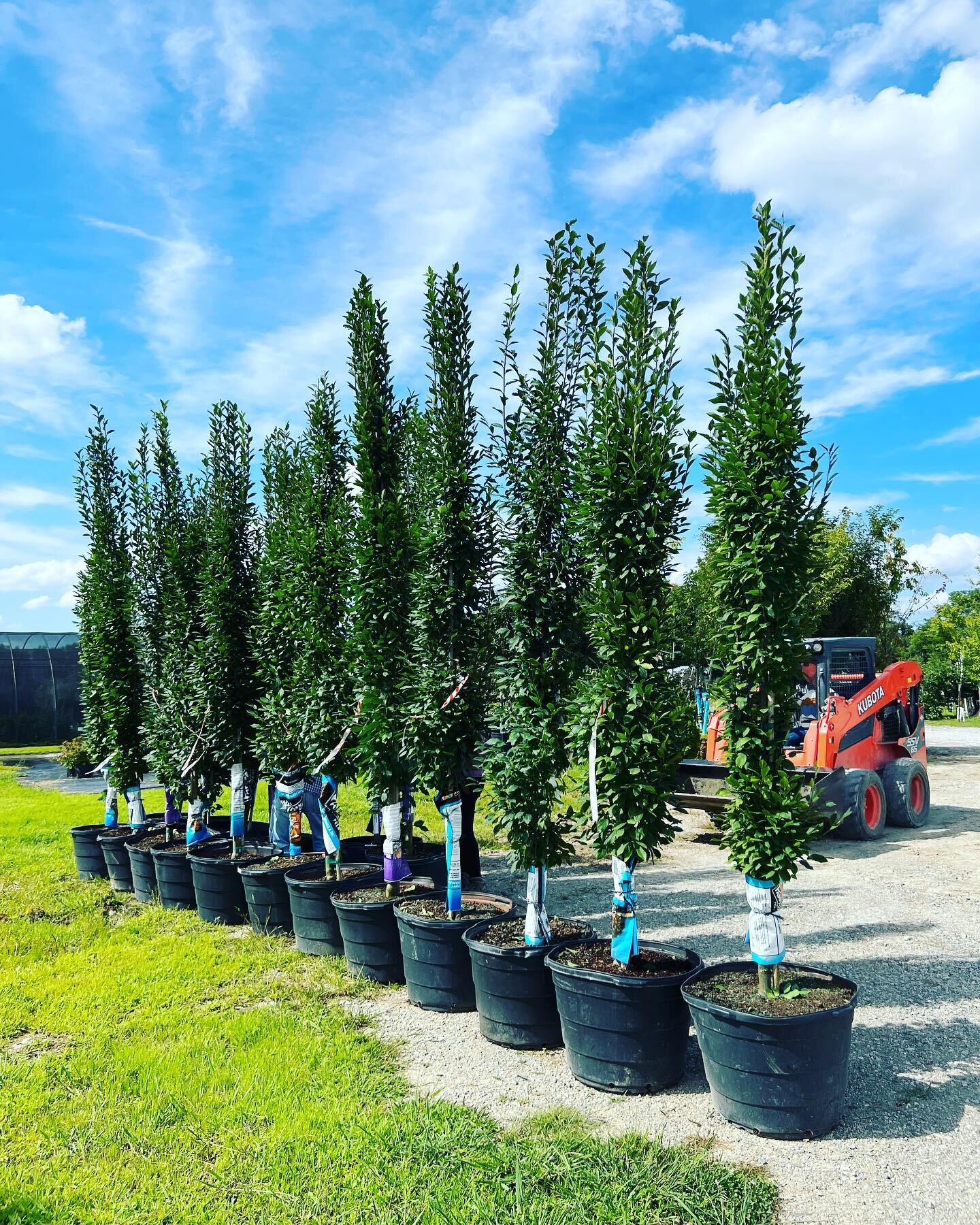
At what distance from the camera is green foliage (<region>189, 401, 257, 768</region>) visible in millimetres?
7836

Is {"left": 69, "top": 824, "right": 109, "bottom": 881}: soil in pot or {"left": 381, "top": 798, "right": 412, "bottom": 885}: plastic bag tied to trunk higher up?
{"left": 381, "top": 798, "right": 412, "bottom": 885}: plastic bag tied to trunk

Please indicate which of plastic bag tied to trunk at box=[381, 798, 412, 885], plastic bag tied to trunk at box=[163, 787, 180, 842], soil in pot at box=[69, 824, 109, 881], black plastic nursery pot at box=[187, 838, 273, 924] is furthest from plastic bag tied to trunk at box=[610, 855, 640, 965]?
soil in pot at box=[69, 824, 109, 881]

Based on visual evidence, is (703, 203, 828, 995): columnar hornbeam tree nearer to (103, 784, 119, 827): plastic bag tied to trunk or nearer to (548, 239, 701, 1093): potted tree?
(548, 239, 701, 1093): potted tree

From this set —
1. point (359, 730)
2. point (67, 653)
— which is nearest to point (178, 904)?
point (359, 730)

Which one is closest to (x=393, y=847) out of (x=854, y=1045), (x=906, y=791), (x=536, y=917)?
(x=536, y=917)

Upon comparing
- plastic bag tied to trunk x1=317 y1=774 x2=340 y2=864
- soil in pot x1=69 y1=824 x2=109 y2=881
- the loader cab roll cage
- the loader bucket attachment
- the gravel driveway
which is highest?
the loader cab roll cage

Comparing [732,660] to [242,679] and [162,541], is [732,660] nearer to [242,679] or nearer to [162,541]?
[242,679]

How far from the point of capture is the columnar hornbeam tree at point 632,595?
14.0 ft

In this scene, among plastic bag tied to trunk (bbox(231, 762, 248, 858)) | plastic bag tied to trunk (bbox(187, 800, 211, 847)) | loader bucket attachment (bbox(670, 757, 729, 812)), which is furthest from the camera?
loader bucket attachment (bbox(670, 757, 729, 812))

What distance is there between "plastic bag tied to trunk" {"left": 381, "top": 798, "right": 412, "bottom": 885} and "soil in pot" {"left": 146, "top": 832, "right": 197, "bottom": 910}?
2549 millimetres

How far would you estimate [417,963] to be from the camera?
517cm

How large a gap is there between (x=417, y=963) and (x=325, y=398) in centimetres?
468

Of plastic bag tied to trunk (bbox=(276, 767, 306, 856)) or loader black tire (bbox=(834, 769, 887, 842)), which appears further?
loader black tire (bbox=(834, 769, 887, 842))

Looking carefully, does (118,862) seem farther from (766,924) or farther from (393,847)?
(766,924)
